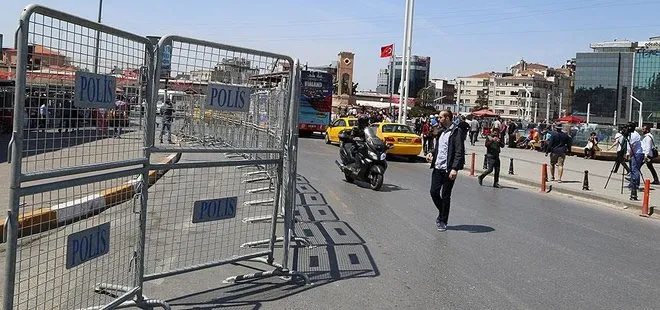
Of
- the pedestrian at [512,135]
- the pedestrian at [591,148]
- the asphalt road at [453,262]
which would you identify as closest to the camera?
the asphalt road at [453,262]

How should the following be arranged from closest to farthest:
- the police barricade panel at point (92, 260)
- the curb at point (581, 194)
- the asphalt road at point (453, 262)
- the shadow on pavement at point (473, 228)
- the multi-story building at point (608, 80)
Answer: the police barricade panel at point (92, 260) → the asphalt road at point (453, 262) → the shadow on pavement at point (473, 228) → the curb at point (581, 194) → the multi-story building at point (608, 80)

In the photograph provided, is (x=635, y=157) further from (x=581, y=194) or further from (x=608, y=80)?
(x=608, y=80)

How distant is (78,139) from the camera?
13.8 ft

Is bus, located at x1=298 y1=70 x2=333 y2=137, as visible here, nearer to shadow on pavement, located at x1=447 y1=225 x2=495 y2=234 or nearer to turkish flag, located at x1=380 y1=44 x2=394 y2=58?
turkish flag, located at x1=380 y1=44 x2=394 y2=58

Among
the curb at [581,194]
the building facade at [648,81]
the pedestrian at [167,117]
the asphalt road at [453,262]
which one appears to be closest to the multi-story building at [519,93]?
the building facade at [648,81]

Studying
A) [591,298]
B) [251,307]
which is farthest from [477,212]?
[251,307]

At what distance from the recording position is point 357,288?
19.7 ft

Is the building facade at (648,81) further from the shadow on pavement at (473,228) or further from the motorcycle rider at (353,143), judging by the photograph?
the shadow on pavement at (473,228)

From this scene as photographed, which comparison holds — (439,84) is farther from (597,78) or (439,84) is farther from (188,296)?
(188,296)

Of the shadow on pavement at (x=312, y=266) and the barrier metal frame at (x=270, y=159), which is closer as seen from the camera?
the barrier metal frame at (x=270, y=159)

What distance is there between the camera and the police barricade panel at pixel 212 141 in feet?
17.9

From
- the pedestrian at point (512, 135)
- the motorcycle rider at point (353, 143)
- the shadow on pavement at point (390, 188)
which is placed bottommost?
the shadow on pavement at point (390, 188)

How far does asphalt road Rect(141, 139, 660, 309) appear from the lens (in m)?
5.73

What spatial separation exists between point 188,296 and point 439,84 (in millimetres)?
194152
